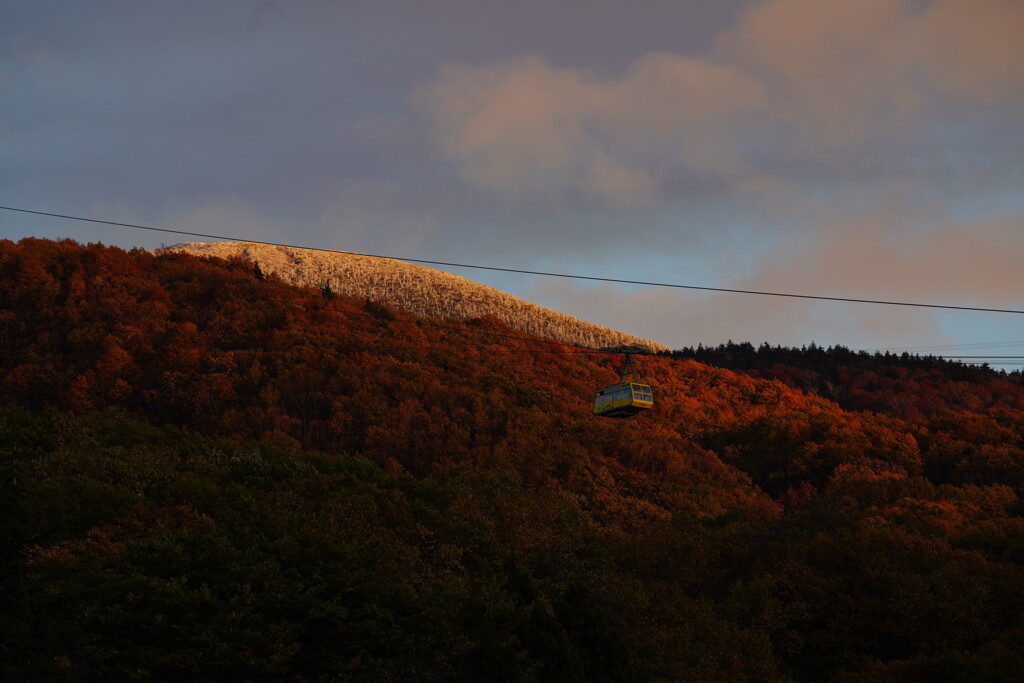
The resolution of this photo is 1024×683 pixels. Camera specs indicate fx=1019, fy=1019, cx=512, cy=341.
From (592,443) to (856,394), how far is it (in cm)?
7101

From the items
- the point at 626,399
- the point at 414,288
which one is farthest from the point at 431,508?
the point at 414,288

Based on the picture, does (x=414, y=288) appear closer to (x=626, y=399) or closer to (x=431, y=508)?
(x=431, y=508)

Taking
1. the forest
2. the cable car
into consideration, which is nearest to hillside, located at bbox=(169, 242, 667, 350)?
the forest

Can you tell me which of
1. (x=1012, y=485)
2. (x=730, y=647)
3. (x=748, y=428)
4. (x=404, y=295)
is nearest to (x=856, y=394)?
(x=748, y=428)

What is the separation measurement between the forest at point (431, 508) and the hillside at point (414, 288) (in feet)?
54.0

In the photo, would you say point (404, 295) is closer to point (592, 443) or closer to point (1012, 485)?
point (592, 443)

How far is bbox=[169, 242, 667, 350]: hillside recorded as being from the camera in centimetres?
17175

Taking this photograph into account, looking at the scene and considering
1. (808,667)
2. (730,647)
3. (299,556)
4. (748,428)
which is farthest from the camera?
(748,428)

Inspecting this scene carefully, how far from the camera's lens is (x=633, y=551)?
225 ft

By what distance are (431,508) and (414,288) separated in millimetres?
→ 122691

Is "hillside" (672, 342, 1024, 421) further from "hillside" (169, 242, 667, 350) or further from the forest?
"hillside" (169, 242, 667, 350)

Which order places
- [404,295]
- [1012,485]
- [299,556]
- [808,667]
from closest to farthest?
[299,556] < [808,667] < [1012,485] < [404,295]

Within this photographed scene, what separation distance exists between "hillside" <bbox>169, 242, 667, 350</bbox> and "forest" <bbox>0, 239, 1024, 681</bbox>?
16.5 m

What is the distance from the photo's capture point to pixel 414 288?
18288 cm
